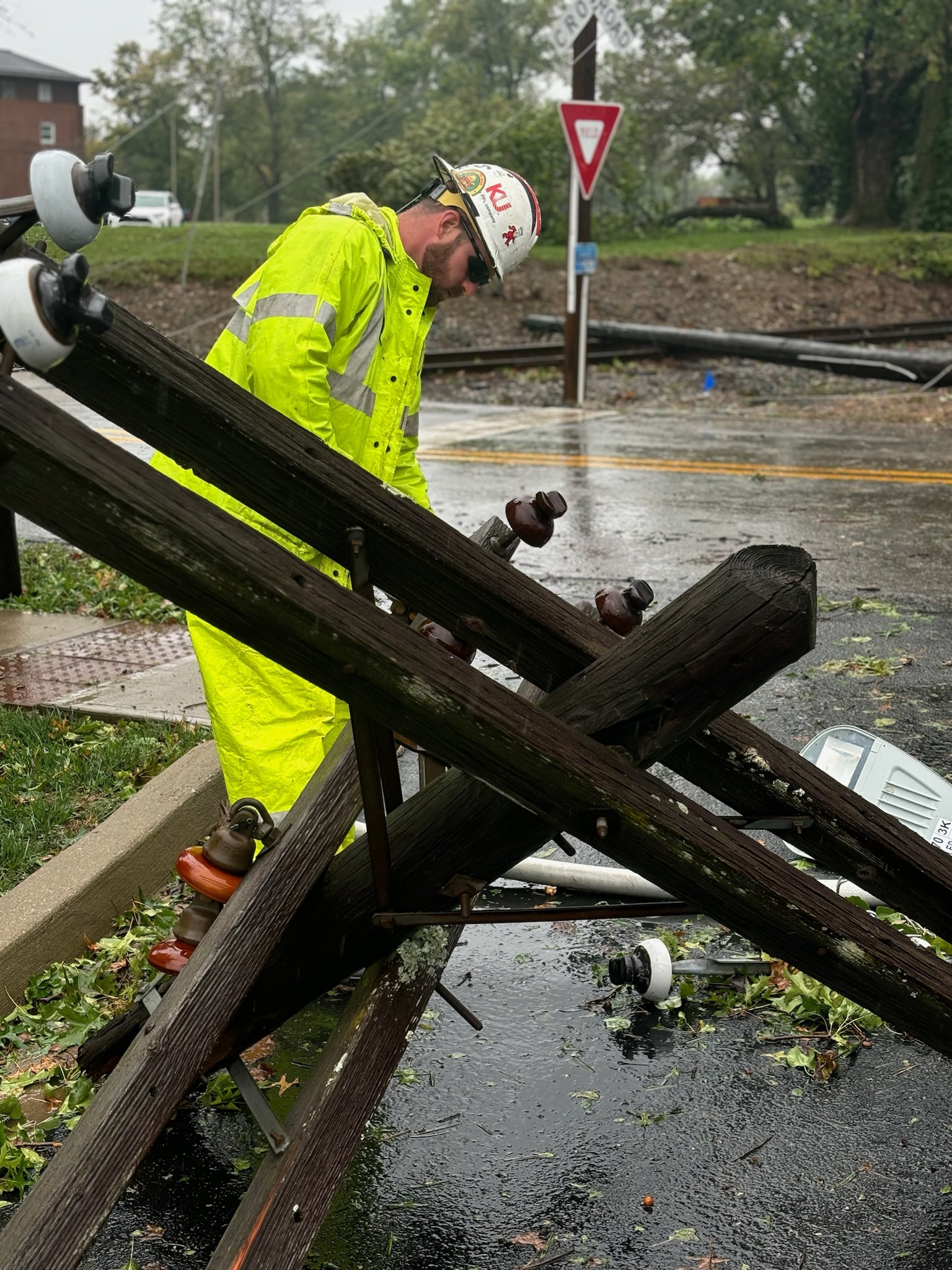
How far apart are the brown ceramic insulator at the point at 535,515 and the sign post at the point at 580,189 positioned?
12.3m

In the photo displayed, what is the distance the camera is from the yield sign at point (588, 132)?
1446 cm

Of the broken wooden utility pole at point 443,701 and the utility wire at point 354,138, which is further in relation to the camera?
the utility wire at point 354,138

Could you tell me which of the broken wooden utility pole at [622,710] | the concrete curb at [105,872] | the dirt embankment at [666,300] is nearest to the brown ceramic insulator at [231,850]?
the broken wooden utility pole at [622,710]

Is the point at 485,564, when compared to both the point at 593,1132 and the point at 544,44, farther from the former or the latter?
the point at 544,44

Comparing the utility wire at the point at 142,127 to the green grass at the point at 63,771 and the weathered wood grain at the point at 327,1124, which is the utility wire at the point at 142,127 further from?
the weathered wood grain at the point at 327,1124

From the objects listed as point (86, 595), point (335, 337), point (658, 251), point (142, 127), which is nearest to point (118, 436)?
point (86, 595)

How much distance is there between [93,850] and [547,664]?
2069mm

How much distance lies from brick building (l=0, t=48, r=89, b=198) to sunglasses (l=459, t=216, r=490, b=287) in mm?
67300

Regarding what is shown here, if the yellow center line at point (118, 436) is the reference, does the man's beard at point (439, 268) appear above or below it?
above

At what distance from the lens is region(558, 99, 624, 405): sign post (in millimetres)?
14508

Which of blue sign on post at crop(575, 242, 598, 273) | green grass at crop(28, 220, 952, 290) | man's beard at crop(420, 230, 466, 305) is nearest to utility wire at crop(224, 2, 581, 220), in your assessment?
green grass at crop(28, 220, 952, 290)

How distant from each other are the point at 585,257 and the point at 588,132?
49.7 inches

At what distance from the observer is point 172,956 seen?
259cm

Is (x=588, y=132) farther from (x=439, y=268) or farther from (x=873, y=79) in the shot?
(x=873, y=79)
